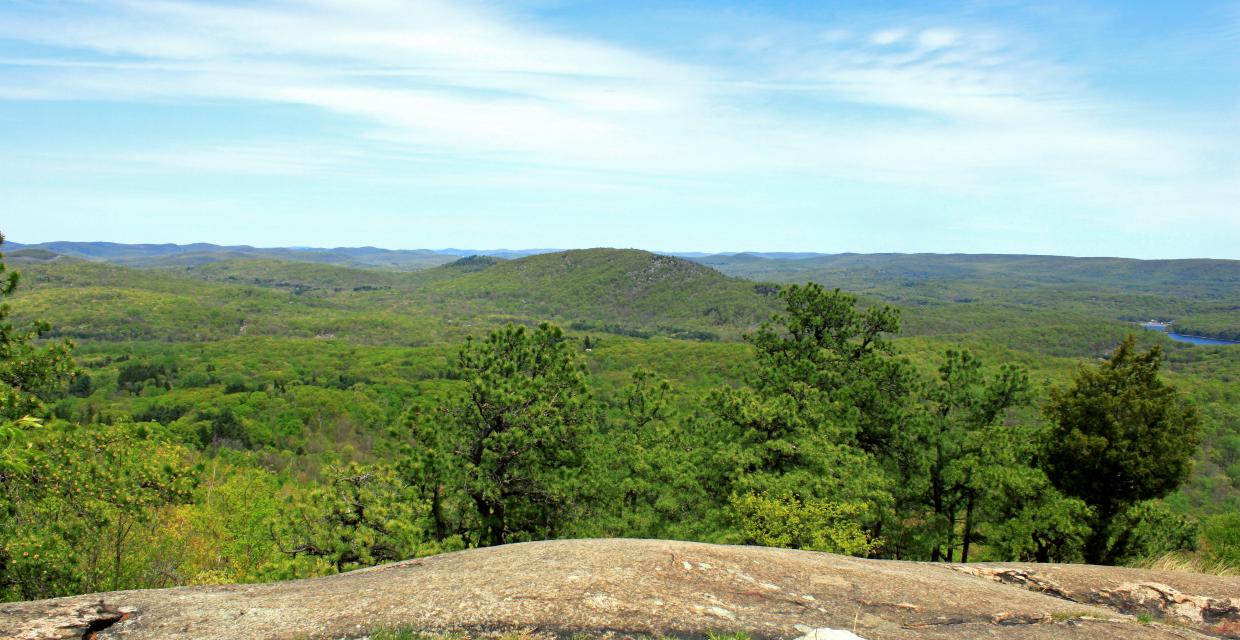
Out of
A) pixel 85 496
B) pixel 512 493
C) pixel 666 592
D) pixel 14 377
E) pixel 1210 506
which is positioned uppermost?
pixel 14 377

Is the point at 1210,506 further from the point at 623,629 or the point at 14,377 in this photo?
the point at 14,377

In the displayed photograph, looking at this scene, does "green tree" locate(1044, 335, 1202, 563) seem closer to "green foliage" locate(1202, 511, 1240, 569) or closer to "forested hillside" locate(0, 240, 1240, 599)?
"forested hillside" locate(0, 240, 1240, 599)

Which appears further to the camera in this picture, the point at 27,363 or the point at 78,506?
the point at 27,363

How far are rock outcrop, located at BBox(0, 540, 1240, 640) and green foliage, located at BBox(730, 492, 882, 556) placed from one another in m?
6.39

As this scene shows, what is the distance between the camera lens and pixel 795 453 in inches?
967

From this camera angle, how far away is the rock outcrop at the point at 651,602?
995cm

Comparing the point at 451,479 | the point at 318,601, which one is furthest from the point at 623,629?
the point at 451,479

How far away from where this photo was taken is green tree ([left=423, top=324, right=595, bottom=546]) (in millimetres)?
22609

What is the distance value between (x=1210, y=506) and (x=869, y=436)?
6425cm

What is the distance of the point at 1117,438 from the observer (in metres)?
23.1

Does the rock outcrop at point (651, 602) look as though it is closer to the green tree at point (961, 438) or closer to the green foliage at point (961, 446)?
the green foliage at point (961, 446)

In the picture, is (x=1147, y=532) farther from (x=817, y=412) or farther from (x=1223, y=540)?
(x=817, y=412)

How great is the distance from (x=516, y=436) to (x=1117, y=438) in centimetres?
2124

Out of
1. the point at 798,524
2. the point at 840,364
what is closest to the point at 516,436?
the point at 798,524
